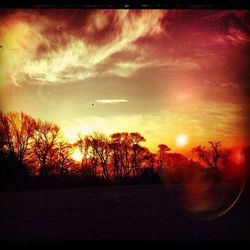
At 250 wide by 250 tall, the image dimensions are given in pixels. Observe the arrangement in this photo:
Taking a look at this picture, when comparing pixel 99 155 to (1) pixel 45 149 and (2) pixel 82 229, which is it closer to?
(1) pixel 45 149

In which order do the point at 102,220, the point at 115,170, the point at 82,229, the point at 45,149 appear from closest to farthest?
the point at 82,229 → the point at 102,220 → the point at 45,149 → the point at 115,170

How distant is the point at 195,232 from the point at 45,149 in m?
40.9

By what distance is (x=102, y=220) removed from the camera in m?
9.57

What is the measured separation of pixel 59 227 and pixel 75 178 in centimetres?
4263

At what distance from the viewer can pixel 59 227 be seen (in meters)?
8.39
